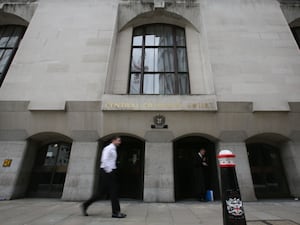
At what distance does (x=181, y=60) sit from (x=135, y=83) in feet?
10.2

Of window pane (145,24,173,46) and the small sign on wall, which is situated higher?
window pane (145,24,173,46)

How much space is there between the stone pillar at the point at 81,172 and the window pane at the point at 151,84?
4.02 m

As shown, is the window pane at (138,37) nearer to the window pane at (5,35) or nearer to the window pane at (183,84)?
the window pane at (183,84)

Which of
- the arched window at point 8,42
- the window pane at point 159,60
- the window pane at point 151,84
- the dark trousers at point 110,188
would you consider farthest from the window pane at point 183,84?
the arched window at point 8,42

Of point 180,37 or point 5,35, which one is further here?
point 5,35

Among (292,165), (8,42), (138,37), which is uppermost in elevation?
(138,37)

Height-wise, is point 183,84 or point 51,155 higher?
point 183,84

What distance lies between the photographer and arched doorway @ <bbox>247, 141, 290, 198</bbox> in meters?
7.96

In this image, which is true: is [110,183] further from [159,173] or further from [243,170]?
[243,170]

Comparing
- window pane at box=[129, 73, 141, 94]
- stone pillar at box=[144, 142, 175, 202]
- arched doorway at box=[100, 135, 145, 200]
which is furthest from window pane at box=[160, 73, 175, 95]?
stone pillar at box=[144, 142, 175, 202]

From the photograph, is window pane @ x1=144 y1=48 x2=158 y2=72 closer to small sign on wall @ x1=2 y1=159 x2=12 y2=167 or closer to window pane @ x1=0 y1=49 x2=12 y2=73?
small sign on wall @ x1=2 y1=159 x2=12 y2=167

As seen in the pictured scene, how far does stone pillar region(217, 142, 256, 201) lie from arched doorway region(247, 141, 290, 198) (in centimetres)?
143

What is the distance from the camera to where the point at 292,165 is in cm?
750

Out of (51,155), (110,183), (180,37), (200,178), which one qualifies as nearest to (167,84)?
(180,37)
